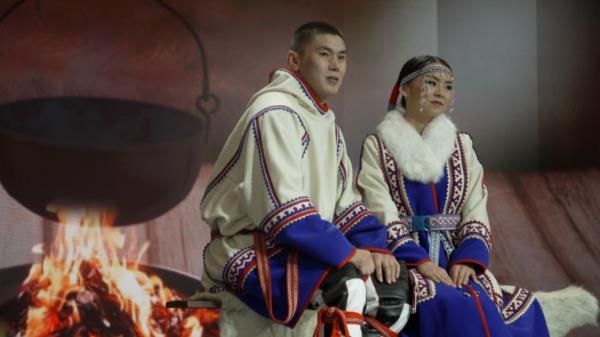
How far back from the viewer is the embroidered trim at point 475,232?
10.9 feet

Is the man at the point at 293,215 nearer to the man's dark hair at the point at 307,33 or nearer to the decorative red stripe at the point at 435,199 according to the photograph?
the man's dark hair at the point at 307,33

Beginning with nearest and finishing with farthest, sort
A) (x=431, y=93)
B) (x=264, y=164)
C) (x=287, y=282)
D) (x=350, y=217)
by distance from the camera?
(x=287, y=282) → (x=264, y=164) → (x=350, y=217) → (x=431, y=93)

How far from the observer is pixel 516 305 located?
322 centimetres

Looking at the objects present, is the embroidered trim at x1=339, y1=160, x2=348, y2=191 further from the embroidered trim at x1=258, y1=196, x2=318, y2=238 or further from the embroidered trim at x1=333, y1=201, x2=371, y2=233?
the embroidered trim at x1=258, y1=196, x2=318, y2=238

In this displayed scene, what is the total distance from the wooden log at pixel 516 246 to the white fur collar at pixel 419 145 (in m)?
1.49

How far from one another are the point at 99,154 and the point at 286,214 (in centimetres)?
182

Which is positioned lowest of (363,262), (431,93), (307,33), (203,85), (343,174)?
(363,262)

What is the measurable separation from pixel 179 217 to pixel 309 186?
5.06 feet

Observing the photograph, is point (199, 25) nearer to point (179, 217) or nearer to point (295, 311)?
point (179, 217)

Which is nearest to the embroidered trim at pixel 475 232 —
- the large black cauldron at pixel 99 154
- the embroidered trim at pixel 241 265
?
the embroidered trim at pixel 241 265

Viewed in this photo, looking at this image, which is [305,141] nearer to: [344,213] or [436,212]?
[344,213]

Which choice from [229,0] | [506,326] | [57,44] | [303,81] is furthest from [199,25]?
[506,326]

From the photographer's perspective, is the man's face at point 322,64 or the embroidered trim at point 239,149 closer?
the embroidered trim at point 239,149

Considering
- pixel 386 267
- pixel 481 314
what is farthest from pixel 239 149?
pixel 481 314
